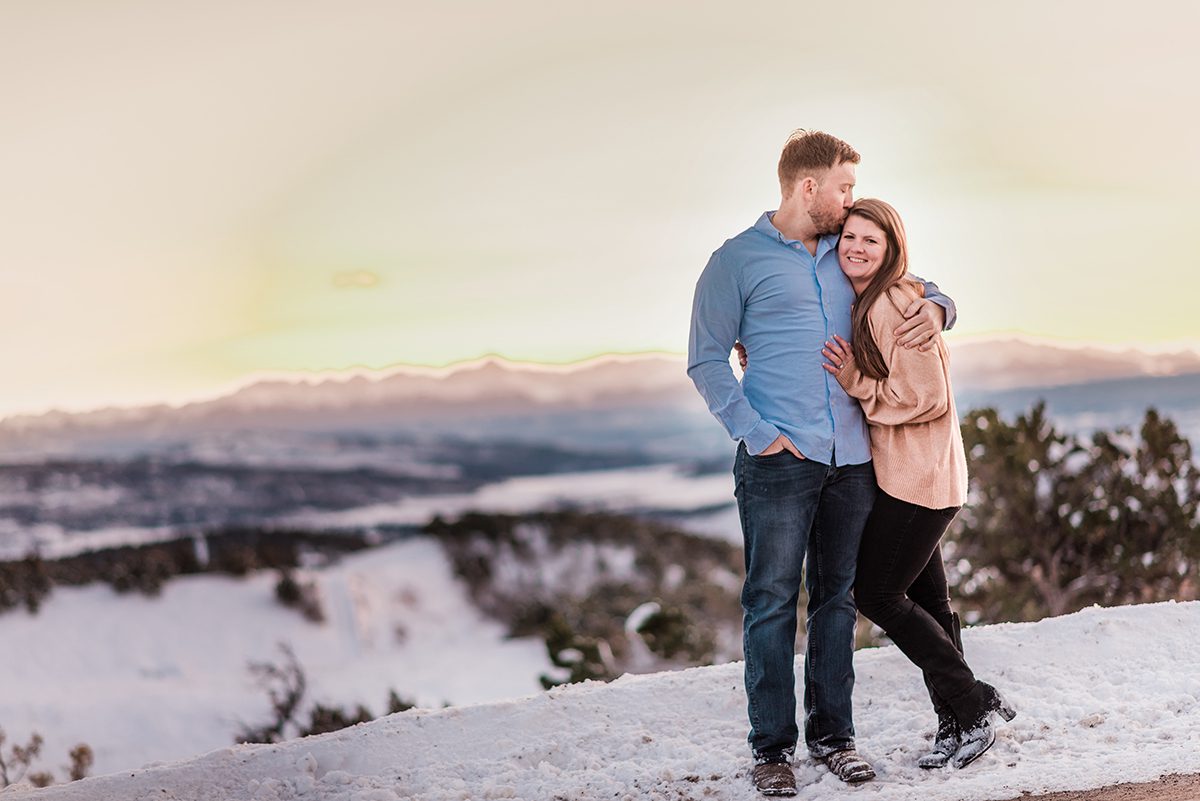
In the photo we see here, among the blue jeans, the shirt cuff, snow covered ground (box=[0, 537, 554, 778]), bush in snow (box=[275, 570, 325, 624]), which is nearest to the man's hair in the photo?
the shirt cuff

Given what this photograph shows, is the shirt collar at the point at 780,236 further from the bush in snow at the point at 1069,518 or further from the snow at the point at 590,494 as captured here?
the snow at the point at 590,494

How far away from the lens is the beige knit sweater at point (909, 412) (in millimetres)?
3711

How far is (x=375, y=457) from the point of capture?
20.5m

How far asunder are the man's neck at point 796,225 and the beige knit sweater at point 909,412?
28cm

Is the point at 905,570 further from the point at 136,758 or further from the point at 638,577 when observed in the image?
the point at 638,577

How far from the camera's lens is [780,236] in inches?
151

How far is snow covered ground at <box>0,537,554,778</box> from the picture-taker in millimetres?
14805

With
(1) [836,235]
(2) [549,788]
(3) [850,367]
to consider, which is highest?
(1) [836,235]

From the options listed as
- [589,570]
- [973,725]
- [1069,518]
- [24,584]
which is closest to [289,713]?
[24,584]

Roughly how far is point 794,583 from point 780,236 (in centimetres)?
101

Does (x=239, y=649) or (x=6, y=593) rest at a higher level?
(x=6, y=593)

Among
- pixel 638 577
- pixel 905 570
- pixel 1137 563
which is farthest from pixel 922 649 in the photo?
pixel 638 577

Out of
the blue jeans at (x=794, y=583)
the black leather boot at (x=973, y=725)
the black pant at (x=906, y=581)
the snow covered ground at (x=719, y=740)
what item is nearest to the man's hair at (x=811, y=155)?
the blue jeans at (x=794, y=583)

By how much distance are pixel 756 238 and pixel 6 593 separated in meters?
15.0
